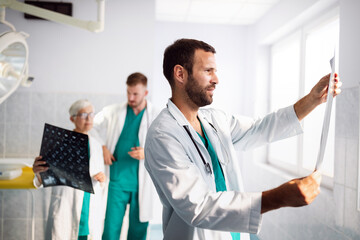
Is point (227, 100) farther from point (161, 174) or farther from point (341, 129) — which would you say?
point (161, 174)

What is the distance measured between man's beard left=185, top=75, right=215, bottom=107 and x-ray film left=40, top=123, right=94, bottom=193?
28.4 inches

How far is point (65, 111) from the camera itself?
2.77m

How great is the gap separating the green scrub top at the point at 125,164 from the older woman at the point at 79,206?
0.59ft

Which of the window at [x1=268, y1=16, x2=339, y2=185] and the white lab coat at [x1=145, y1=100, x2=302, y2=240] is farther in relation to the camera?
the window at [x1=268, y1=16, x2=339, y2=185]

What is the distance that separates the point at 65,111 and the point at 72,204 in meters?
1.05

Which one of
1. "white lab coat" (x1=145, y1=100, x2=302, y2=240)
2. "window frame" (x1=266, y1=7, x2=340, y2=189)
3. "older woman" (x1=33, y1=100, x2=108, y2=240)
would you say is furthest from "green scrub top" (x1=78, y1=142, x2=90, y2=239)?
"window frame" (x1=266, y1=7, x2=340, y2=189)

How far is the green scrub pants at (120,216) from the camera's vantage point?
2.27m

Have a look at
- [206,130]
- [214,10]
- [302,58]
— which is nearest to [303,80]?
[302,58]

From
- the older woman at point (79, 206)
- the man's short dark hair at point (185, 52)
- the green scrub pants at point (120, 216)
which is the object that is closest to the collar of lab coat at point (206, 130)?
the man's short dark hair at point (185, 52)

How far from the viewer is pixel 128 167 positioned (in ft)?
7.54

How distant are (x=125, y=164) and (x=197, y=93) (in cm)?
131

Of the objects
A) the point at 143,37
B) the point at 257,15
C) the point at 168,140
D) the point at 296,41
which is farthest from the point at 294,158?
the point at 168,140

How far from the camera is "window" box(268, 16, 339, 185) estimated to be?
2.39 metres

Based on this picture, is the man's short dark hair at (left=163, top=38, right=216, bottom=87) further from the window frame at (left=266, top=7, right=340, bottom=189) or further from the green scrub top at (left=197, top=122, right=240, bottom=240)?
the window frame at (left=266, top=7, right=340, bottom=189)
